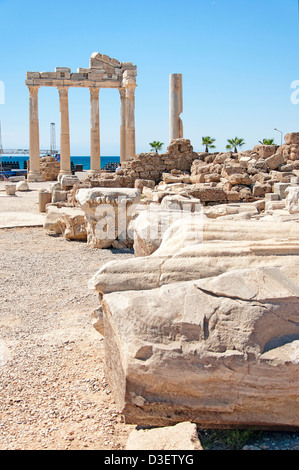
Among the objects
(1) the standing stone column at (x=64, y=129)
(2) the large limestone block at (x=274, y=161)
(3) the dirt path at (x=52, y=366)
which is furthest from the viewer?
(1) the standing stone column at (x=64, y=129)

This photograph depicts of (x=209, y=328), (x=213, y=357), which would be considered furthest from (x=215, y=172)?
(x=213, y=357)

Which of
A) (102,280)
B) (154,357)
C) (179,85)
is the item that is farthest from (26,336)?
(179,85)

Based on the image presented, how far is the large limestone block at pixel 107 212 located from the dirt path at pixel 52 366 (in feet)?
5.55

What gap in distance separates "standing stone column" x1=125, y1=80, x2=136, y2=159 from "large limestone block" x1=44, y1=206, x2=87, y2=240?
15124mm

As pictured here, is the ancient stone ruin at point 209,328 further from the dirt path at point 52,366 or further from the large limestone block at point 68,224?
the large limestone block at point 68,224

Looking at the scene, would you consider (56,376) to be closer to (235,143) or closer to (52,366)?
(52,366)

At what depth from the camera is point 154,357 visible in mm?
2605

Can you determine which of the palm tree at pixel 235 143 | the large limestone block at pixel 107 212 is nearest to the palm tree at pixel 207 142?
the palm tree at pixel 235 143

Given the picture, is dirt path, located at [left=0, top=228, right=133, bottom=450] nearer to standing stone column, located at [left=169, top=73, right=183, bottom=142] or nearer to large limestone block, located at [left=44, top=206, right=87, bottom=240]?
large limestone block, located at [left=44, top=206, right=87, bottom=240]

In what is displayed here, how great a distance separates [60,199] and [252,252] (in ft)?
41.9

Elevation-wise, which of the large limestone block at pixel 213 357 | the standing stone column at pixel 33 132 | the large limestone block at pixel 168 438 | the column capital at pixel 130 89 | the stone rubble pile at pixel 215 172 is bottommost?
the large limestone block at pixel 168 438

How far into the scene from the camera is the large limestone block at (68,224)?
9891 millimetres

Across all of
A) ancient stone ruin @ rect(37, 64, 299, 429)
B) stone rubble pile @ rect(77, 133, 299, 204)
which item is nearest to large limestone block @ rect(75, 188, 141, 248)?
stone rubble pile @ rect(77, 133, 299, 204)

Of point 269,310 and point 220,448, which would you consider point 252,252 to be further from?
point 220,448
